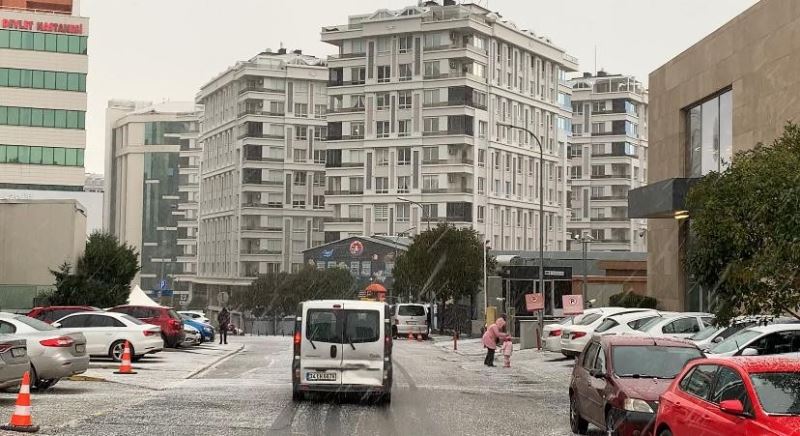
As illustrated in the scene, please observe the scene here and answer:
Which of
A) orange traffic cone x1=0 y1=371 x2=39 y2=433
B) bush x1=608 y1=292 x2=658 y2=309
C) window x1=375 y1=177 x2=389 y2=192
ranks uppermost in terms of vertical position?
window x1=375 y1=177 x2=389 y2=192

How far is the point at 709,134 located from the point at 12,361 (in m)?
27.8

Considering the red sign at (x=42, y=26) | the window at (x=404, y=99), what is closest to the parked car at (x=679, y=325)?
the red sign at (x=42, y=26)

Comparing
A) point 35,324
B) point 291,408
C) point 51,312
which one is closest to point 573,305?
point 51,312

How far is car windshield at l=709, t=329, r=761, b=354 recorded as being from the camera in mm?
21295

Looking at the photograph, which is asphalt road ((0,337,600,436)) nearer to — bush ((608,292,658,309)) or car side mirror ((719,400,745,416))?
car side mirror ((719,400,745,416))

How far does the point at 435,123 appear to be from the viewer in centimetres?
10969

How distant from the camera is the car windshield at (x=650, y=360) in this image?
15008 millimetres

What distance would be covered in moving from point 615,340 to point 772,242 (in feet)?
9.29

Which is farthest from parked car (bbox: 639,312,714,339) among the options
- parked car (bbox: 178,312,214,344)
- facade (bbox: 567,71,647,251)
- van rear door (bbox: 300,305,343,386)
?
facade (bbox: 567,71,647,251)

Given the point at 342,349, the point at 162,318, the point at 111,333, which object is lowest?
the point at 111,333

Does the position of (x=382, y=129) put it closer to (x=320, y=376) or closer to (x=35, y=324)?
(x=35, y=324)

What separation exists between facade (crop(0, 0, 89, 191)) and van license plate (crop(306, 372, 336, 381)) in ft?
231

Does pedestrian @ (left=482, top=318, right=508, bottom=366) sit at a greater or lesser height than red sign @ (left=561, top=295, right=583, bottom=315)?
lesser

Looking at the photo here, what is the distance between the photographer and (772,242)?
1627cm
